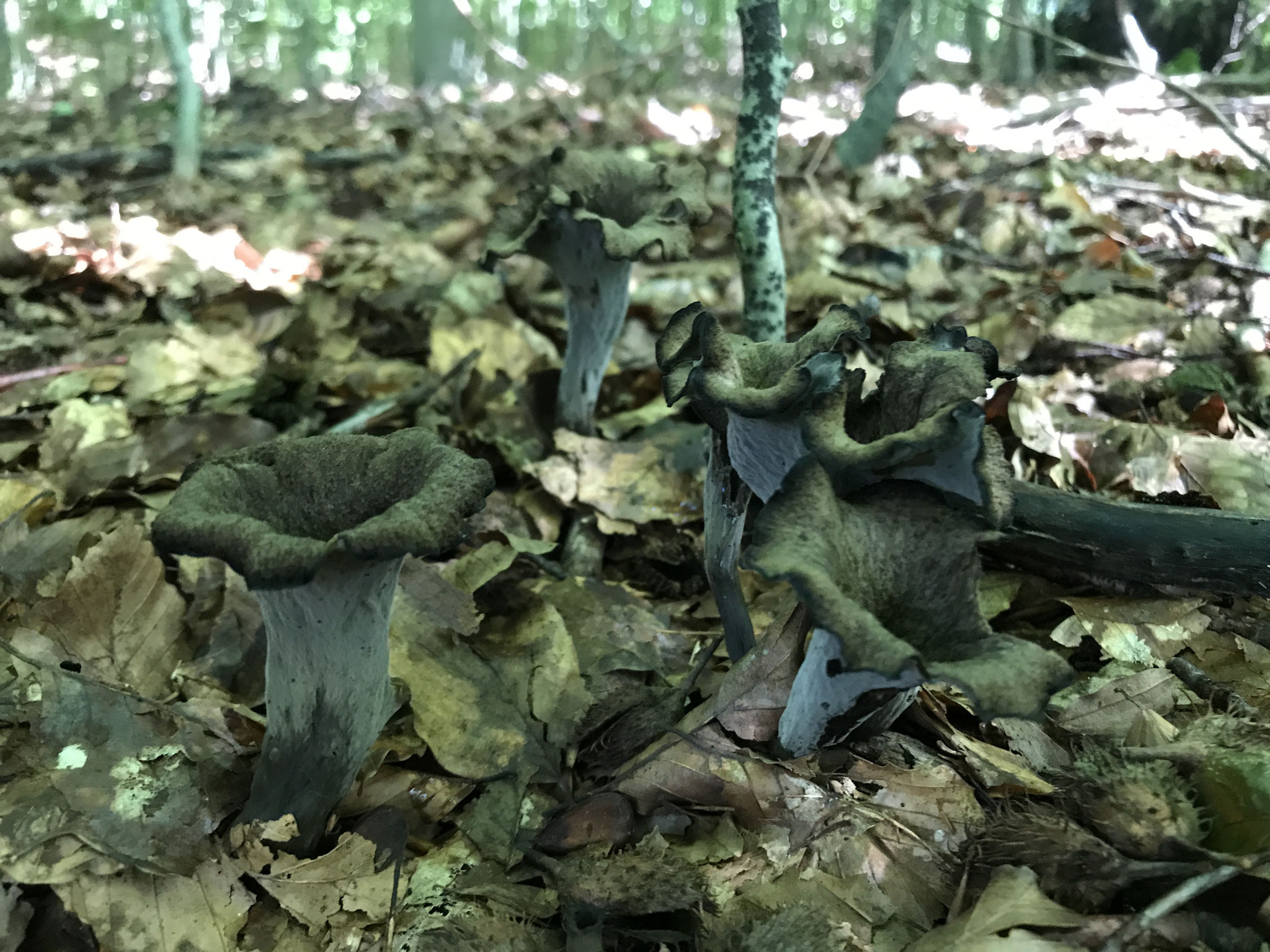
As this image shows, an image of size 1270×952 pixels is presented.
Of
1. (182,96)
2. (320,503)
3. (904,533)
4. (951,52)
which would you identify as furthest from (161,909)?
(951,52)

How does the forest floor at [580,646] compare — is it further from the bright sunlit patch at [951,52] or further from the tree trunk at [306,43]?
the bright sunlit patch at [951,52]

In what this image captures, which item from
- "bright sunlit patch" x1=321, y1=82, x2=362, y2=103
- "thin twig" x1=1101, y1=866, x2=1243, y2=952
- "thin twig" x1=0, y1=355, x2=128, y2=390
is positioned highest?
"bright sunlit patch" x1=321, y1=82, x2=362, y2=103

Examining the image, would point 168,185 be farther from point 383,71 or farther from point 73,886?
point 383,71

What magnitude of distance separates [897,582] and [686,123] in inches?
349

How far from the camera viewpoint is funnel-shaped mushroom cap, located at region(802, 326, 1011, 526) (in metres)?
1.51

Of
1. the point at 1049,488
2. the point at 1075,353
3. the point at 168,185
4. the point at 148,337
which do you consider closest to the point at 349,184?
the point at 168,185

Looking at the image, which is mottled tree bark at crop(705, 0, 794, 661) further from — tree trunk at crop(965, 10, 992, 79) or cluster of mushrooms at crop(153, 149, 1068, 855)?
tree trunk at crop(965, 10, 992, 79)

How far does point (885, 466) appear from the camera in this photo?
1.60 meters

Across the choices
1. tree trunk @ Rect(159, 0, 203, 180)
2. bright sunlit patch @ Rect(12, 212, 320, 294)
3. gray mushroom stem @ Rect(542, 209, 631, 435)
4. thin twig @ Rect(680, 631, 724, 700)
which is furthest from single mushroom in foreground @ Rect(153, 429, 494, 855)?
tree trunk @ Rect(159, 0, 203, 180)

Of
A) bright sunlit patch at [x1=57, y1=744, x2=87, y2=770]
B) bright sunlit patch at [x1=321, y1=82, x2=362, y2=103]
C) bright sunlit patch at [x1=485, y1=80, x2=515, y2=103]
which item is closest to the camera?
bright sunlit patch at [x1=57, y1=744, x2=87, y2=770]

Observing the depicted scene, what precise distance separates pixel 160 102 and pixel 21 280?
10536 mm

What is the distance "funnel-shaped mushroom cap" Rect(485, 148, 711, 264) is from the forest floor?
76cm

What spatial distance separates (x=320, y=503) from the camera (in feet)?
6.05

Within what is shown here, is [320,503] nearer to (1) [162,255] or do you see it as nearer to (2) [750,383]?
(2) [750,383]
